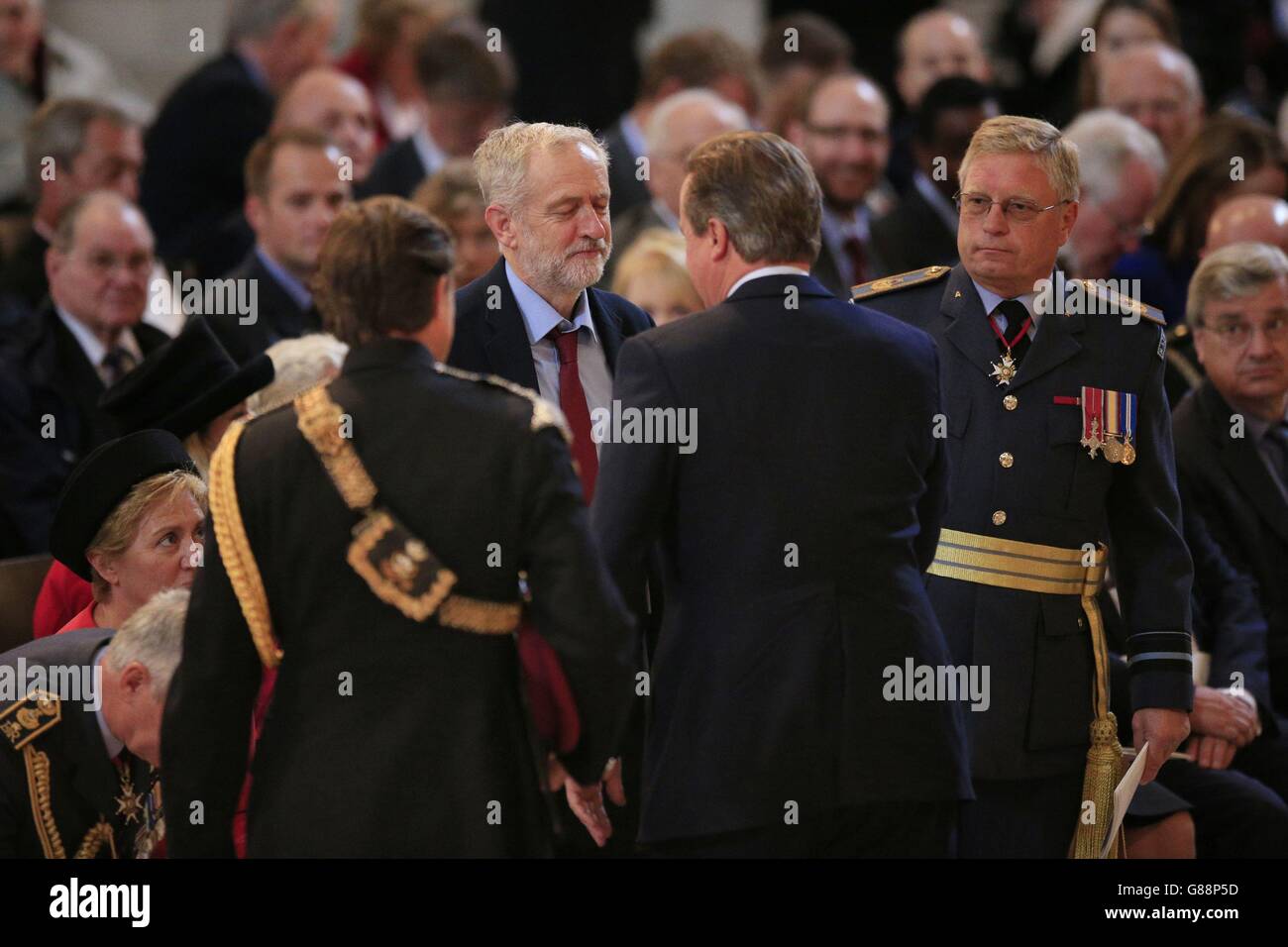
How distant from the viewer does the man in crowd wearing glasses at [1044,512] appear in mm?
3990

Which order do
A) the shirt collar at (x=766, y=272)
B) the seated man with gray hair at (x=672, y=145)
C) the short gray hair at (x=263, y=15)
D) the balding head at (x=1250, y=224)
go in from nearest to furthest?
1. the shirt collar at (x=766, y=272)
2. the balding head at (x=1250, y=224)
3. the seated man with gray hair at (x=672, y=145)
4. the short gray hair at (x=263, y=15)

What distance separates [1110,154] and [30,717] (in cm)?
405

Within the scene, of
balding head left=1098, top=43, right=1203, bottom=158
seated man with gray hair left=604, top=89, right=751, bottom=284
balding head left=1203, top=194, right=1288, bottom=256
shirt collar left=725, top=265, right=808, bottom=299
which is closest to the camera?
shirt collar left=725, top=265, right=808, bottom=299

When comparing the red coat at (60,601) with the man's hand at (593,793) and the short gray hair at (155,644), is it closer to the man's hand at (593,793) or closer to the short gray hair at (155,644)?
the short gray hair at (155,644)

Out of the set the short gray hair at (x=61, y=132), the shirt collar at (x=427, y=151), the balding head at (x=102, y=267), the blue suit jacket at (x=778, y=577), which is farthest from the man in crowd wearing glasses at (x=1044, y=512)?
the short gray hair at (x=61, y=132)

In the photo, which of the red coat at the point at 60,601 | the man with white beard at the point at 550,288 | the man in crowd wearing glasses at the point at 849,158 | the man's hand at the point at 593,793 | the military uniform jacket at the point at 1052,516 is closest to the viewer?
the man's hand at the point at 593,793

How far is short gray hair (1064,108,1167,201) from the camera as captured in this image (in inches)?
254

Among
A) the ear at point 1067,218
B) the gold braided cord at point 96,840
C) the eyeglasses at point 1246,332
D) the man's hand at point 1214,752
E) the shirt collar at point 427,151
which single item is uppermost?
the shirt collar at point 427,151

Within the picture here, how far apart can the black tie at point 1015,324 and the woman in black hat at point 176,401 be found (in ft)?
5.53

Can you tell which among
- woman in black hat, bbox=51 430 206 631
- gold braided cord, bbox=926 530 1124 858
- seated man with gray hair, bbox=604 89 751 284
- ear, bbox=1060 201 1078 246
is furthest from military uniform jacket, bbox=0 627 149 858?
seated man with gray hair, bbox=604 89 751 284

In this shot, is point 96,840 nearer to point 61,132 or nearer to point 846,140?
point 61,132

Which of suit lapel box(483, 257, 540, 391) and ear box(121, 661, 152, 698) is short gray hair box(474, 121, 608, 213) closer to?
suit lapel box(483, 257, 540, 391)

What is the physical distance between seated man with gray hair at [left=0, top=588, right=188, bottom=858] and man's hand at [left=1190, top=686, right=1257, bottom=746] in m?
2.48
